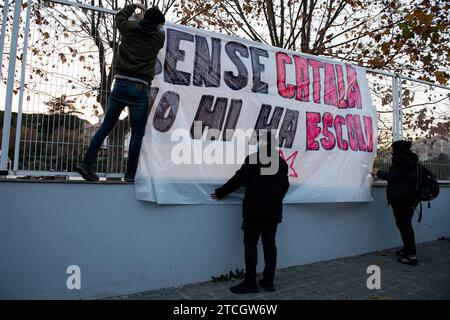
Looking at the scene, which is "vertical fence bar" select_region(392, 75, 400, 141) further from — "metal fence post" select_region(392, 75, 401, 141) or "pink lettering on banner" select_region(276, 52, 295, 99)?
"pink lettering on banner" select_region(276, 52, 295, 99)

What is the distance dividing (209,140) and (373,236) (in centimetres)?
343

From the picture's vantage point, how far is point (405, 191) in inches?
194

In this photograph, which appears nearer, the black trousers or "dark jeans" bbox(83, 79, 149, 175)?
"dark jeans" bbox(83, 79, 149, 175)

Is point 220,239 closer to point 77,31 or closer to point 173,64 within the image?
point 173,64

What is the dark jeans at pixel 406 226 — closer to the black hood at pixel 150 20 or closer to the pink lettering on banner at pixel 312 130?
the pink lettering on banner at pixel 312 130

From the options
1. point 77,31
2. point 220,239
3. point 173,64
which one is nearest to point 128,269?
point 220,239

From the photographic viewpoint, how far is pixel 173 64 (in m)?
3.92

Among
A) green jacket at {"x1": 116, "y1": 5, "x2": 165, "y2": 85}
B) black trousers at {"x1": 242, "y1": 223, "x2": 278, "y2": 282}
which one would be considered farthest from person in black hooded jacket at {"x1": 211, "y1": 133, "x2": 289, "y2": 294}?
green jacket at {"x1": 116, "y1": 5, "x2": 165, "y2": 85}

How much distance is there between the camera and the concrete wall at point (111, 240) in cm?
319

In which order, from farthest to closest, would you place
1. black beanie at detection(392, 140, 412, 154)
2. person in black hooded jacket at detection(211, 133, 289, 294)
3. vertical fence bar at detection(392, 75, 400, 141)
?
1. vertical fence bar at detection(392, 75, 400, 141)
2. black beanie at detection(392, 140, 412, 154)
3. person in black hooded jacket at detection(211, 133, 289, 294)

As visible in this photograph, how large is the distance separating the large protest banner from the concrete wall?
0.82 ft

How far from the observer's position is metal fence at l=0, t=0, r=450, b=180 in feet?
11.0
